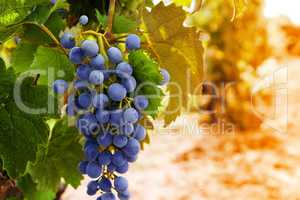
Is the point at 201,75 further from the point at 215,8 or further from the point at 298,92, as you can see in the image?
the point at 298,92

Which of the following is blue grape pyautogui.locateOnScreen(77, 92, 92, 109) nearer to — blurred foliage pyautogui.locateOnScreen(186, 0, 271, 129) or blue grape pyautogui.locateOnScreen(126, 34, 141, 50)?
blue grape pyautogui.locateOnScreen(126, 34, 141, 50)

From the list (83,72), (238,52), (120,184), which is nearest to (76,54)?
(83,72)

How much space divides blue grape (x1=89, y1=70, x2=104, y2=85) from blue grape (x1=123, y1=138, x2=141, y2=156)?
0.42 ft

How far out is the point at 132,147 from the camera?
0.92 metres

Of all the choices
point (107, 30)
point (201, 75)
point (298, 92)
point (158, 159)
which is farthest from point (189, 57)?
point (298, 92)

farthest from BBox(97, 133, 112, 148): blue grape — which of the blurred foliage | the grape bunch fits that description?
the blurred foliage

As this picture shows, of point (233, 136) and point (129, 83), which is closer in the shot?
point (129, 83)

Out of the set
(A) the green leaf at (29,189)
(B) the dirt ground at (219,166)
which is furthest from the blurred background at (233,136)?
(A) the green leaf at (29,189)

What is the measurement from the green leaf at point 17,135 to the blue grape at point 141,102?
0.47 feet

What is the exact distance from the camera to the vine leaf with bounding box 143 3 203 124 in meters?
1.05

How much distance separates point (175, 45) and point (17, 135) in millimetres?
339

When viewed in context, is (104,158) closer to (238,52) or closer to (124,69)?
(124,69)

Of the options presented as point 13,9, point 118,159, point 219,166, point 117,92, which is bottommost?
point 219,166

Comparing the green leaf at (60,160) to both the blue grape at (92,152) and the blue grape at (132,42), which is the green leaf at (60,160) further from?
the blue grape at (132,42)
